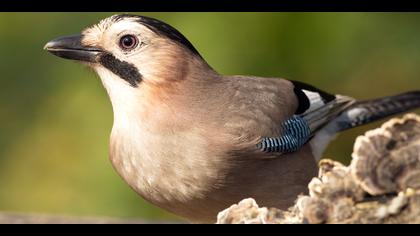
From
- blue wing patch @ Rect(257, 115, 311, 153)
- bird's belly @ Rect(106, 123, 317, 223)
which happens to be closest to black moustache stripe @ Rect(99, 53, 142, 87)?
bird's belly @ Rect(106, 123, 317, 223)

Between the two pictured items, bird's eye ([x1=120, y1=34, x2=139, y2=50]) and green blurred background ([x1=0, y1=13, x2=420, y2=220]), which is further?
green blurred background ([x1=0, y1=13, x2=420, y2=220])

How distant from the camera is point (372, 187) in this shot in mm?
2402

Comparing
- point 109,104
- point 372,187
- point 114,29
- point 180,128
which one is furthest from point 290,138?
point 372,187

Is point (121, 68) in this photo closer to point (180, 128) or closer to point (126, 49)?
point (126, 49)

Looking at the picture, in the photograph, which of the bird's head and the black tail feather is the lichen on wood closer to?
the bird's head

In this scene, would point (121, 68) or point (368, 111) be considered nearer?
point (121, 68)

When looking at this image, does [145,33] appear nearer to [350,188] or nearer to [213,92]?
[213,92]

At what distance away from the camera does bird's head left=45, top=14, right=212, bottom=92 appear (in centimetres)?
392

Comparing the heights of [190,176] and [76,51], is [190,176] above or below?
below

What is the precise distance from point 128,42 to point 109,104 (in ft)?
5.03

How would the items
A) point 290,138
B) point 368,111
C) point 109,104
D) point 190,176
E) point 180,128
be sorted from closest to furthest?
1. point 190,176
2. point 180,128
3. point 290,138
4. point 368,111
5. point 109,104

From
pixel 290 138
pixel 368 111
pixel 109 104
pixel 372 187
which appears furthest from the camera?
pixel 109 104

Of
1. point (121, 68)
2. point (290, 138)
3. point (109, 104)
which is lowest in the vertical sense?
point (109, 104)

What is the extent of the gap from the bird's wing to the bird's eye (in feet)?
2.22
